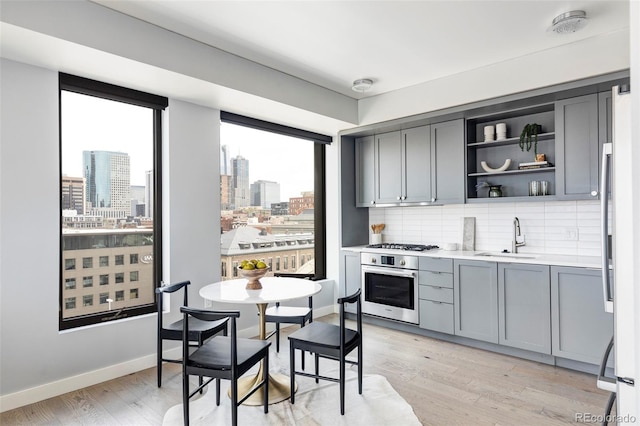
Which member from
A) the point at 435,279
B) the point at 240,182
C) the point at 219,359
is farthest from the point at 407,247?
the point at 219,359

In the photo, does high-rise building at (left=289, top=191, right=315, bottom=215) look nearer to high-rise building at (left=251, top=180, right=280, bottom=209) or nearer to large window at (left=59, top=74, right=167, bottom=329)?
high-rise building at (left=251, top=180, right=280, bottom=209)

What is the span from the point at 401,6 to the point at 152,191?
8.63 ft

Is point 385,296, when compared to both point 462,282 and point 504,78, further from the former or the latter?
point 504,78

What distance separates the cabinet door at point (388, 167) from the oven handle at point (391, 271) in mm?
860

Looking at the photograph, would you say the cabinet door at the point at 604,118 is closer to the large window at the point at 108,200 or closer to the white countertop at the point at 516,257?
the white countertop at the point at 516,257

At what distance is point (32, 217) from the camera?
2.85 m

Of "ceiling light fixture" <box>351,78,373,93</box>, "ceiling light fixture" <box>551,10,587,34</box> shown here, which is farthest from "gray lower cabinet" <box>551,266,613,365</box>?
"ceiling light fixture" <box>351,78,373,93</box>

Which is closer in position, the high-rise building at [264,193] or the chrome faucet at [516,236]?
the chrome faucet at [516,236]

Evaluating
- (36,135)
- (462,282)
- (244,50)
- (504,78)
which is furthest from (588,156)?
(36,135)

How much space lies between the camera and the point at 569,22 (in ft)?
9.40

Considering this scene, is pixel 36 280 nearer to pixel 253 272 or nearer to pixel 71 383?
pixel 71 383

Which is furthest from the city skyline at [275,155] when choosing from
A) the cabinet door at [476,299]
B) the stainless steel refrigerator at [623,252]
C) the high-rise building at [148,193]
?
the stainless steel refrigerator at [623,252]

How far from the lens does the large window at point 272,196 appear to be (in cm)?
430

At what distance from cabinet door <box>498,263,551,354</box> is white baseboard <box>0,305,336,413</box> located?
3.05 meters
